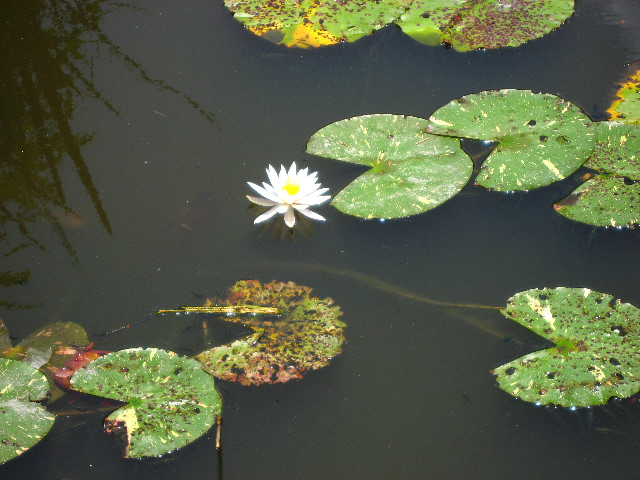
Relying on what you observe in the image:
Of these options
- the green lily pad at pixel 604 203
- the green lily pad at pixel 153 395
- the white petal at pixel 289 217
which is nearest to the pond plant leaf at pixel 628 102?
the green lily pad at pixel 604 203

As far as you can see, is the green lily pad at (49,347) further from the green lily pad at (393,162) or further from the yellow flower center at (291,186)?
the green lily pad at (393,162)

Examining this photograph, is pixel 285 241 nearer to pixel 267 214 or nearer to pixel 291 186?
pixel 267 214

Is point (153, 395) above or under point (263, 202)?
under

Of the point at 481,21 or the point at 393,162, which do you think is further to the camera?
the point at 481,21

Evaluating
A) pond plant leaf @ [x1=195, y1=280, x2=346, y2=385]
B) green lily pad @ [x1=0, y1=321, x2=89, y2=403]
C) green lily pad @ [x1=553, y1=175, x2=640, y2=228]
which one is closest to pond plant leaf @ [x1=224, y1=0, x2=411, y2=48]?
green lily pad @ [x1=553, y1=175, x2=640, y2=228]

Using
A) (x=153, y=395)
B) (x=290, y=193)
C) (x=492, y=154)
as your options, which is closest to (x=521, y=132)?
(x=492, y=154)

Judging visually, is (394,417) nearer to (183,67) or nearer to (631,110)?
(631,110)

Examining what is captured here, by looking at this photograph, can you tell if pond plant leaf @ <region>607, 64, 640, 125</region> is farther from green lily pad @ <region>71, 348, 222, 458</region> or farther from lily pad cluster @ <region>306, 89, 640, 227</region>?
green lily pad @ <region>71, 348, 222, 458</region>
